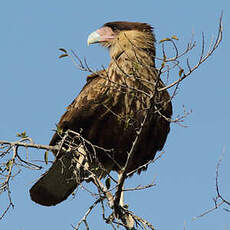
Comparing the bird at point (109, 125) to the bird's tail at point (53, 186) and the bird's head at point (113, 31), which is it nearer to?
the bird's tail at point (53, 186)

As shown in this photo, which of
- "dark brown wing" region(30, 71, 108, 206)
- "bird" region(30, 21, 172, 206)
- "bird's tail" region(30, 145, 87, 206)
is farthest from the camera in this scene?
"bird's tail" region(30, 145, 87, 206)

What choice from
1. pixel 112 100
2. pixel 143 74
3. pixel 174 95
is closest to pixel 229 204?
pixel 174 95

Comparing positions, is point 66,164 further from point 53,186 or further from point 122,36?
point 122,36

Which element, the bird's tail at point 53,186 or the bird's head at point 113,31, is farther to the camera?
the bird's head at point 113,31

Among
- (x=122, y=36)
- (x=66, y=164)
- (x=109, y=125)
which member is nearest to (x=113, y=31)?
(x=122, y=36)

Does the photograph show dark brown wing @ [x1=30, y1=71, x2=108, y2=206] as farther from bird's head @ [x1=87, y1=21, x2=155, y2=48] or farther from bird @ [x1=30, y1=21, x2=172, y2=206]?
bird's head @ [x1=87, y1=21, x2=155, y2=48]

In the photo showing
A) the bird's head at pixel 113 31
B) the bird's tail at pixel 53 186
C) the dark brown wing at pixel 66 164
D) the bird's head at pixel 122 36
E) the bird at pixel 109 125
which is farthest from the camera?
the bird's head at pixel 113 31

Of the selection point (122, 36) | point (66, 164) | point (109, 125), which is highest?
point (122, 36)

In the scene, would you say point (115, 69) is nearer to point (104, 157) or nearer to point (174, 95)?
point (104, 157)

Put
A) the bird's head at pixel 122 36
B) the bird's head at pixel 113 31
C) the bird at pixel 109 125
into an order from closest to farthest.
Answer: the bird at pixel 109 125 → the bird's head at pixel 122 36 → the bird's head at pixel 113 31

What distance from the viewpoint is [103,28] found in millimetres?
7898

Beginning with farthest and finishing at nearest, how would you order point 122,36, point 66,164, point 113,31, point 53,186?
point 113,31, point 122,36, point 53,186, point 66,164

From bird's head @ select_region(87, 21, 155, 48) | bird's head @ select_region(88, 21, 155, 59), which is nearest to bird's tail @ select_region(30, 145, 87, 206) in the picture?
bird's head @ select_region(88, 21, 155, 59)

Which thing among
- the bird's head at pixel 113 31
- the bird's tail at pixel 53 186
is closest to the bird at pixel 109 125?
the bird's tail at pixel 53 186
